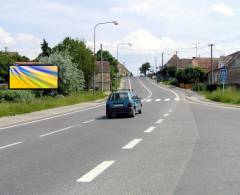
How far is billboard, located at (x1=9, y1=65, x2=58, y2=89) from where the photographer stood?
140 ft

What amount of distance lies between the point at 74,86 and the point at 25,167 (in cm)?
5545

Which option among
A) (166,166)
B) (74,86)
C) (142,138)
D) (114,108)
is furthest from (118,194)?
(74,86)

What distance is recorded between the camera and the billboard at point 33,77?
42.6 meters

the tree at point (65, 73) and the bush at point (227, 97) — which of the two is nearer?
the bush at point (227, 97)

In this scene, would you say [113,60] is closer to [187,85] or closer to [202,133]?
[187,85]

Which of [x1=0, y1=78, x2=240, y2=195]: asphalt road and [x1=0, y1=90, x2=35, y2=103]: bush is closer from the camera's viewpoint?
[x1=0, y1=78, x2=240, y2=195]: asphalt road

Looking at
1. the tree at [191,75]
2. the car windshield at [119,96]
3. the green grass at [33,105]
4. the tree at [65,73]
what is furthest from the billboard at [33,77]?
the tree at [191,75]

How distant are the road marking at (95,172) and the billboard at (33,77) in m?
34.2

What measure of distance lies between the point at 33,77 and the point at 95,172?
35.7 m

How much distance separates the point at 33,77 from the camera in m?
43.2

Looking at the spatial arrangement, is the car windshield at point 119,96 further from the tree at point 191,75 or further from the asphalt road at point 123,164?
the tree at point 191,75

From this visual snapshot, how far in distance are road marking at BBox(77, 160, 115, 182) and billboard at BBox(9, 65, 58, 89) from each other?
34.2 metres

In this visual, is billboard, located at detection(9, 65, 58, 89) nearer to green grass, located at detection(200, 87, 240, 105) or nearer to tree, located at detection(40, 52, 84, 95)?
green grass, located at detection(200, 87, 240, 105)

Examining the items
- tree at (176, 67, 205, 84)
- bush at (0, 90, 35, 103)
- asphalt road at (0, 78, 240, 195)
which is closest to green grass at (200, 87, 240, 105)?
bush at (0, 90, 35, 103)
